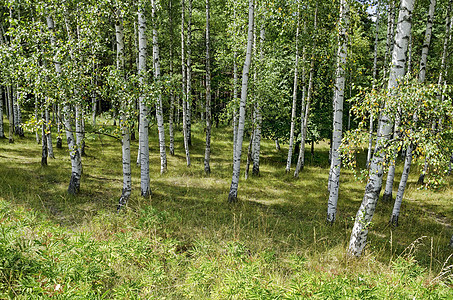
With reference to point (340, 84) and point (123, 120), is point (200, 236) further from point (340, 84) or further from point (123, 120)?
point (340, 84)

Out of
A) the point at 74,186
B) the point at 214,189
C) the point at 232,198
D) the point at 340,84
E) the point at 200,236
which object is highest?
the point at 340,84

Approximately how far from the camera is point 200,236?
A: 6.52 m

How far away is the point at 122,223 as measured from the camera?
21.3 ft

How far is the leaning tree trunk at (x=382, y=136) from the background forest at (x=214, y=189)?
1.3 inches

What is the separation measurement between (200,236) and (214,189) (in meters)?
5.60

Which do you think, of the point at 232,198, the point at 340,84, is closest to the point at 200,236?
the point at 232,198

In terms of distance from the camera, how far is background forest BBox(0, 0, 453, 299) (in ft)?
13.4

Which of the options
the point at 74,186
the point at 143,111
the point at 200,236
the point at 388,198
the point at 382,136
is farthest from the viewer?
the point at 388,198

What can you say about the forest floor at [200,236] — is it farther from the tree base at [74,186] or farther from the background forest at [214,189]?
the tree base at [74,186]

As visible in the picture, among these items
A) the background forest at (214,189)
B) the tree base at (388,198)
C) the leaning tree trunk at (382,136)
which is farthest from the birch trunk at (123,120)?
the tree base at (388,198)

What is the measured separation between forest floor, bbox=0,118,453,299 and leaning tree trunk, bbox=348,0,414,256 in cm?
50

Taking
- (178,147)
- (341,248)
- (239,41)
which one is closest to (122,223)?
(341,248)

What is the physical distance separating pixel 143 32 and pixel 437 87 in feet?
24.2

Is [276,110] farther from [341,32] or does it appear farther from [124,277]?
[124,277]
